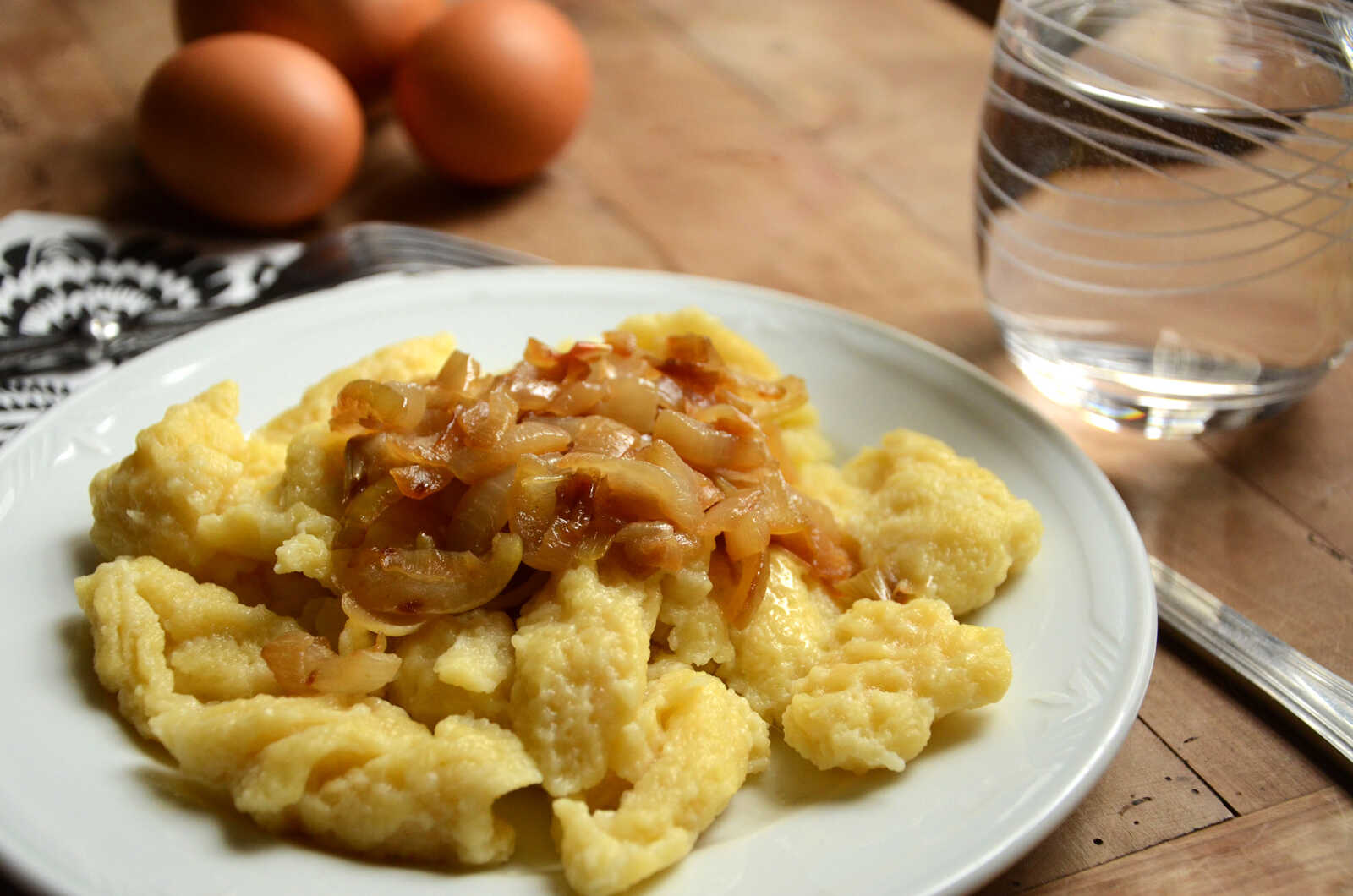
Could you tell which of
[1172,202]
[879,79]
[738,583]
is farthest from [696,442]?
[879,79]

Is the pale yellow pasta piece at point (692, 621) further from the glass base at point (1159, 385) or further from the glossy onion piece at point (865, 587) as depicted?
the glass base at point (1159, 385)

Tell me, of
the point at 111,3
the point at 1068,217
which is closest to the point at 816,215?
the point at 1068,217

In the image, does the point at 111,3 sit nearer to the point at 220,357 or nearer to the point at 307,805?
the point at 220,357

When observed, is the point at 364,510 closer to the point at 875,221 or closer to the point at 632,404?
the point at 632,404

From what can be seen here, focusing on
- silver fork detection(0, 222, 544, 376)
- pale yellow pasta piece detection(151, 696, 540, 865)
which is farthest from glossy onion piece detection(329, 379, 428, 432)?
silver fork detection(0, 222, 544, 376)

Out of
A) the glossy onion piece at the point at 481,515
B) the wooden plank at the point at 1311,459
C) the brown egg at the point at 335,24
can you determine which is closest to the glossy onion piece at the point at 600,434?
the glossy onion piece at the point at 481,515
